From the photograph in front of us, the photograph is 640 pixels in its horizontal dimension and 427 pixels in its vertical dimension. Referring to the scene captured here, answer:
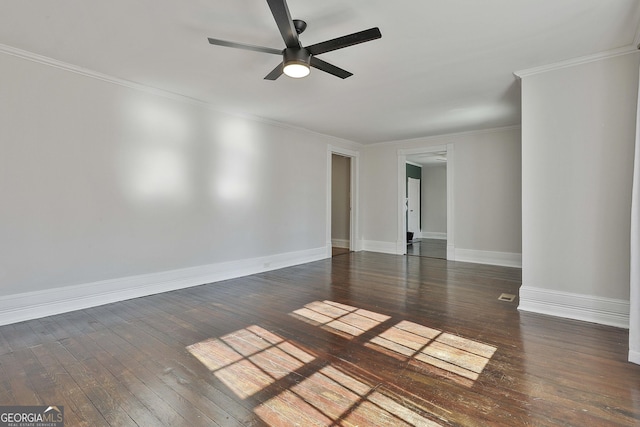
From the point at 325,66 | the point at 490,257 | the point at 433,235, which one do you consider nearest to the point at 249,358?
the point at 325,66

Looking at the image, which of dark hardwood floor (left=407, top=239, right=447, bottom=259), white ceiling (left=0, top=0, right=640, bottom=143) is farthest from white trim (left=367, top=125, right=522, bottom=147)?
dark hardwood floor (left=407, top=239, right=447, bottom=259)

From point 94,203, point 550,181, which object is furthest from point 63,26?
point 550,181

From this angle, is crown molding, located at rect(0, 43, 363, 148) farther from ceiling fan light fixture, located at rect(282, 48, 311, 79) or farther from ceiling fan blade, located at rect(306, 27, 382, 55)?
ceiling fan blade, located at rect(306, 27, 382, 55)

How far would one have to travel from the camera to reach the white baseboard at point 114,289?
309 centimetres

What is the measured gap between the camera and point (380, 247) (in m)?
7.57

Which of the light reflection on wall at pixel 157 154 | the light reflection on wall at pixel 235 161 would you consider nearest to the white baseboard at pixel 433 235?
the light reflection on wall at pixel 235 161

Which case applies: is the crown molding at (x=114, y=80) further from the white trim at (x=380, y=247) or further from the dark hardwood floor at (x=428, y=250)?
the dark hardwood floor at (x=428, y=250)

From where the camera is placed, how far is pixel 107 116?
3652mm

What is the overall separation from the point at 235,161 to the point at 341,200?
3844 millimetres

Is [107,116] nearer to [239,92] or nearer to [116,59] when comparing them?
[116,59]

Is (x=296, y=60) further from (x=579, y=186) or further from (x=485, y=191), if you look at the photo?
(x=485, y=191)

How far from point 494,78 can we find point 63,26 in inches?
170

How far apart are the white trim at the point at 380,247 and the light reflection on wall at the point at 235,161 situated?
140 inches

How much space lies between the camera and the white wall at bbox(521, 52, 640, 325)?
9.74 feet
